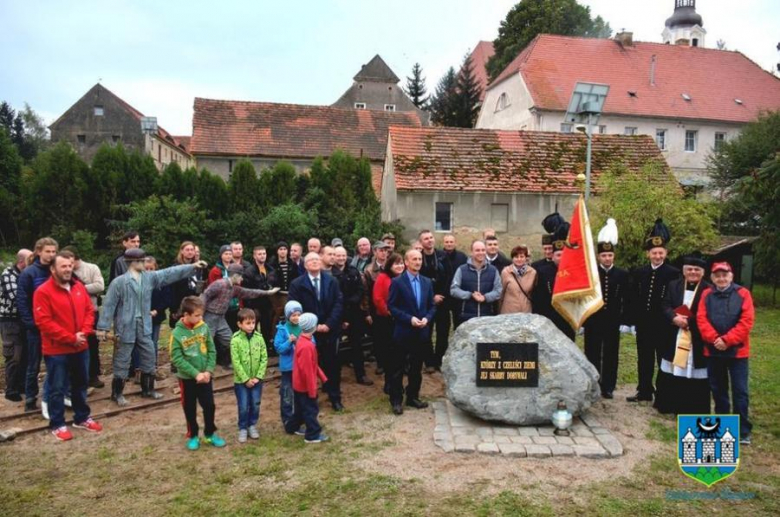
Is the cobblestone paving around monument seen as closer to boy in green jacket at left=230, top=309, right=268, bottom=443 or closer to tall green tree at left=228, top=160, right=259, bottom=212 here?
boy in green jacket at left=230, top=309, right=268, bottom=443

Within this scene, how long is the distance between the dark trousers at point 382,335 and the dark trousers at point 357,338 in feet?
0.66

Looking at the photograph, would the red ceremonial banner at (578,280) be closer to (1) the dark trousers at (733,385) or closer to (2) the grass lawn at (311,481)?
(1) the dark trousers at (733,385)

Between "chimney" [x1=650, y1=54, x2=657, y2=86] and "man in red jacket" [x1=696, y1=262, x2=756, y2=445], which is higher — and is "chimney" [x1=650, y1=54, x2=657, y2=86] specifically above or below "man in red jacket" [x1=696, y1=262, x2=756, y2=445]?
above

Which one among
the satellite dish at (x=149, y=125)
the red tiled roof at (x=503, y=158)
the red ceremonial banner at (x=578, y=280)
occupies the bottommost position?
the red ceremonial banner at (x=578, y=280)

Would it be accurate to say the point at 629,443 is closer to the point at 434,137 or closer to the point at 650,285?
the point at 650,285

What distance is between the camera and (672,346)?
21.6 feet

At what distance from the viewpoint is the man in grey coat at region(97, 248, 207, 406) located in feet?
22.0

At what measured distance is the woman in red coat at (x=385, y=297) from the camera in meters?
7.59

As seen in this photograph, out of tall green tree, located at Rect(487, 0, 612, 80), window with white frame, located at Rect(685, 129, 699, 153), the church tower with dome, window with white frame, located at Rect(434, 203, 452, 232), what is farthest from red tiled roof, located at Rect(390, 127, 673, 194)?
the church tower with dome

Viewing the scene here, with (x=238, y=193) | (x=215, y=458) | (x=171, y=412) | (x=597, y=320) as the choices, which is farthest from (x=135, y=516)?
(x=238, y=193)

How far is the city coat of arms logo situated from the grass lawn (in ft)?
0.38

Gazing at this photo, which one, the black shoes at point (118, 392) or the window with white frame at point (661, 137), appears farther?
the window with white frame at point (661, 137)

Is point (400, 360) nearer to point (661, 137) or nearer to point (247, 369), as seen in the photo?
point (247, 369)

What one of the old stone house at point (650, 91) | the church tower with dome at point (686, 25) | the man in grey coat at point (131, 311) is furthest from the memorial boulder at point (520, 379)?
the church tower with dome at point (686, 25)
